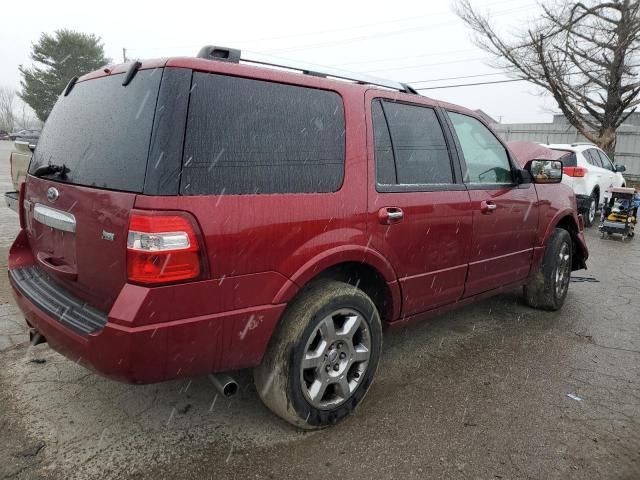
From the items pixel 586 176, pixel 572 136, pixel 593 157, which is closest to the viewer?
pixel 586 176

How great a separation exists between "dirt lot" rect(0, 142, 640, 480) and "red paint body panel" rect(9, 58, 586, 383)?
0.52 meters

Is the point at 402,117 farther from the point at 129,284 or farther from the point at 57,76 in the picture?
the point at 57,76

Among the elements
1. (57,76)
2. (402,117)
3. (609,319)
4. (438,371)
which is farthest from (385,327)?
(57,76)

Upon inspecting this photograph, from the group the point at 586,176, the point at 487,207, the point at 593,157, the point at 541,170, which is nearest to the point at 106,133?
the point at 487,207

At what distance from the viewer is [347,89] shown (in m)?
2.77

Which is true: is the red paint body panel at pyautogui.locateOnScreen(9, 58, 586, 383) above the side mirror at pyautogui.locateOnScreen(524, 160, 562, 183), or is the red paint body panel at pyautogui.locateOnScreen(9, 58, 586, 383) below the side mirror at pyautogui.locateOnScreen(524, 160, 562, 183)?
below

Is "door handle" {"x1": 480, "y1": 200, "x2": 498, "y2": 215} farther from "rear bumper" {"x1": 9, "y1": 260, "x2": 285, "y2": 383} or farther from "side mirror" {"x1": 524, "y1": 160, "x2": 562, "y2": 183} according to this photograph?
"rear bumper" {"x1": 9, "y1": 260, "x2": 285, "y2": 383}

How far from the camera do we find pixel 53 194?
2438 mm

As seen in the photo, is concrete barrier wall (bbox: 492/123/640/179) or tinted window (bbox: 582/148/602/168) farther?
concrete barrier wall (bbox: 492/123/640/179)

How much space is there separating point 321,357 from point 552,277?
116 inches

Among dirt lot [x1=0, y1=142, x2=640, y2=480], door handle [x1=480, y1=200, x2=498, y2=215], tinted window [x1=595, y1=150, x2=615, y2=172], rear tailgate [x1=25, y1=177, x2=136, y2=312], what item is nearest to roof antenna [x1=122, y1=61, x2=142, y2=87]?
rear tailgate [x1=25, y1=177, x2=136, y2=312]

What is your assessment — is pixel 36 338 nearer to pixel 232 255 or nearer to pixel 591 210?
pixel 232 255

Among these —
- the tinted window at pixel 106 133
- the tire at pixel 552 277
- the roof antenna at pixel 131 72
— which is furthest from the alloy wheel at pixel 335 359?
the tire at pixel 552 277

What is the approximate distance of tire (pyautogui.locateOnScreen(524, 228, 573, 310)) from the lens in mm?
4500
